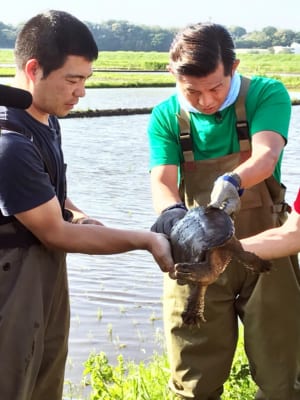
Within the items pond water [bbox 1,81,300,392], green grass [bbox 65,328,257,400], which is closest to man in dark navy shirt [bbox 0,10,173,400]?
green grass [bbox 65,328,257,400]

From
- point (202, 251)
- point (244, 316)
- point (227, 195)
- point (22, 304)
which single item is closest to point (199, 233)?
point (202, 251)

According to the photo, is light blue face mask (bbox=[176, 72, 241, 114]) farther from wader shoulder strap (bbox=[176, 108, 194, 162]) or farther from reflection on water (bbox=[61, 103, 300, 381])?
reflection on water (bbox=[61, 103, 300, 381])

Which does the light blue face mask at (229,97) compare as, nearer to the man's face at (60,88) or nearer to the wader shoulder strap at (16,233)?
the man's face at (60,88)

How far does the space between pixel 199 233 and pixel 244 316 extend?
3.54ft

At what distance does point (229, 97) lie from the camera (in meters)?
3.83

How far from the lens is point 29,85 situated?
3111 mm

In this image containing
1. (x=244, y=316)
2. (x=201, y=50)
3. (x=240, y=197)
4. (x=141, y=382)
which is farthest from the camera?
(x=141, y=382)

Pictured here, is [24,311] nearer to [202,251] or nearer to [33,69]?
[202,251]

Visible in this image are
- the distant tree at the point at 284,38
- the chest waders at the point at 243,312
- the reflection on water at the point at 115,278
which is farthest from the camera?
the distant tree at the point at 284,38

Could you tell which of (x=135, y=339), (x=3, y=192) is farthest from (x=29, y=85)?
(x=135, y=339)

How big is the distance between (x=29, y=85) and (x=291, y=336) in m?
1.80

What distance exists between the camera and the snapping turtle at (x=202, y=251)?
9.82ft

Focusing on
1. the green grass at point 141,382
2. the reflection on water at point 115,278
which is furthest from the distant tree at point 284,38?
the green grass at point 141,382

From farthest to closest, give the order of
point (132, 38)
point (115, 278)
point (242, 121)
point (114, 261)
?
point (132, 38), point (114, 261), point (115, 278), point (242, 121)
